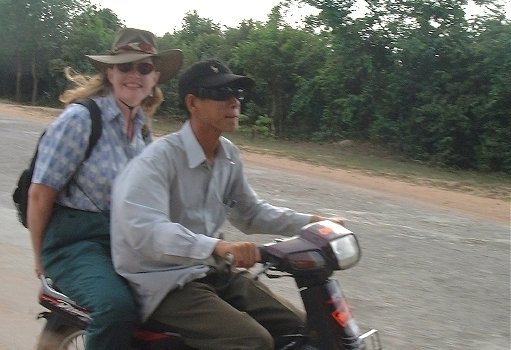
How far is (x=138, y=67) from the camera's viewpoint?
337cm

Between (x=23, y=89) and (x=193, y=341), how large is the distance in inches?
1443

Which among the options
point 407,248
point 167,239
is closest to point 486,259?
point 407,248

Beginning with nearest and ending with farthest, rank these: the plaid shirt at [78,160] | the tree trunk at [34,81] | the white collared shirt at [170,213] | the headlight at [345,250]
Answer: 1. the headlight at [345,250]
2. the white collared shirt at [170,213]
3. the plaid shirt at [78,160]
4. the tree trunk at [34,81]

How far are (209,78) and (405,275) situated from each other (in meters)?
4.40

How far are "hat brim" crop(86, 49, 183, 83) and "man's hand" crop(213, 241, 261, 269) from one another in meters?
1.25

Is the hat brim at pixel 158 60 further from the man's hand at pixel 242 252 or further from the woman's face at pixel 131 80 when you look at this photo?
the man's hand at pixel 242 252

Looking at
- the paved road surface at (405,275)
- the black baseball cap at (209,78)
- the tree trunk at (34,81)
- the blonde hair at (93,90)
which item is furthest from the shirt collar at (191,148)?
the tree trunk at (34,81)

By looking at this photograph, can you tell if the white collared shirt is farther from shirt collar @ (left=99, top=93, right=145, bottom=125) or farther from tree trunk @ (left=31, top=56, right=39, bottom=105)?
tree trunk @ (left=31, top=56, right=39, bottom=105)

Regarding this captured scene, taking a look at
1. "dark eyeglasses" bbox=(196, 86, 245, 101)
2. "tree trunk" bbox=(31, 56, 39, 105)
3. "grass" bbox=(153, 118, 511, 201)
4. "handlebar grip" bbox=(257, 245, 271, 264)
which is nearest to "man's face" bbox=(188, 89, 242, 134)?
"dark eyeglasses" bbox=(196, 86, 245, 101)

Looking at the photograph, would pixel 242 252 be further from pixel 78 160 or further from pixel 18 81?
pixel 18 81

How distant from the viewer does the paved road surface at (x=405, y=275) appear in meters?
4.97

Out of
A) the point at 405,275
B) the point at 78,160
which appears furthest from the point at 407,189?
the point at 78,160

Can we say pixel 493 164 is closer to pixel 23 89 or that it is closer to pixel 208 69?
pixel 208 69

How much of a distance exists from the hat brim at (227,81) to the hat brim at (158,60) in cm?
72
